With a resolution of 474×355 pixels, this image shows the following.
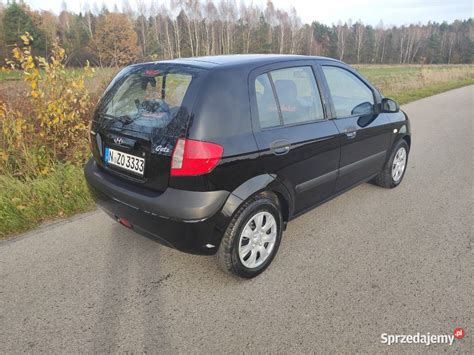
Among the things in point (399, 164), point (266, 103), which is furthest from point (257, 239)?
point (399, 164)

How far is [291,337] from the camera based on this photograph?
208 cm

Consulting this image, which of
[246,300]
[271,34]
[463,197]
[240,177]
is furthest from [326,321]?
[271,34]

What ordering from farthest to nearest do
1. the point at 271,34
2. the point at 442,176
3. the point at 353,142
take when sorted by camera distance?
the point at 271,34
the point at 442,176
the point at 353,142

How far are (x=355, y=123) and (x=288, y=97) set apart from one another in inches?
Result: 41.9

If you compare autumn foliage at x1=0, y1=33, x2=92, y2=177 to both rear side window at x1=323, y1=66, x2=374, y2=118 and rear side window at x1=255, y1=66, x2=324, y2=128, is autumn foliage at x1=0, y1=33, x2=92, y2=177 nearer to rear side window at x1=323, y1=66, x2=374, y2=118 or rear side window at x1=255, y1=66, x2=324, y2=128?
rear side window at x1=255, y1=66, x2=324, y2=128

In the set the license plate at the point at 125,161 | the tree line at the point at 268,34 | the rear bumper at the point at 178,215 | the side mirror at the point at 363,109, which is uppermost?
the tree line at the point at 268,34

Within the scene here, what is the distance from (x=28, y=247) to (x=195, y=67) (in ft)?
7.48

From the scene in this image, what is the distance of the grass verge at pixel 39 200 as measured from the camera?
11.3ft

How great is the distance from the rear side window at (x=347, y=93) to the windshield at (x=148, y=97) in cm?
154

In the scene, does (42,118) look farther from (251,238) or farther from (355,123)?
(355,123)

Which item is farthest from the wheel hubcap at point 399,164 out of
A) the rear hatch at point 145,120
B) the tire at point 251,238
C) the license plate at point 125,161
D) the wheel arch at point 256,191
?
the license plate at point 125,161

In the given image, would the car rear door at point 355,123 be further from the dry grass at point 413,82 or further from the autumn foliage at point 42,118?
the dry grass at point 413,82

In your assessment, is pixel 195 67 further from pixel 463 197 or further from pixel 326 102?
pixel 463 197

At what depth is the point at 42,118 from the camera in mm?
4371
